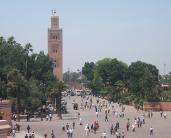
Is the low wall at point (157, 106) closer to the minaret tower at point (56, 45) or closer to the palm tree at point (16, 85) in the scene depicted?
the palm tree at point (16, 85)

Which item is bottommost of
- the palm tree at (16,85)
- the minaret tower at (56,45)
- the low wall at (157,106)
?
the low wall at (157,106)

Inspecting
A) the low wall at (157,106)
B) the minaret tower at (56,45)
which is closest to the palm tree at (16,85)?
the low wall at (157,106)

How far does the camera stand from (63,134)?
4284 cm

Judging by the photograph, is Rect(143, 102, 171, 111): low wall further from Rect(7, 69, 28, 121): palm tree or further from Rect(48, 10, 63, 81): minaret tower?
Rect(48, 10, 63, 81): minaret tower

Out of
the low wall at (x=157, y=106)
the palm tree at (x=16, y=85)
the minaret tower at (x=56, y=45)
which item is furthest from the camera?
the minaret tower at (x=56, y=45)

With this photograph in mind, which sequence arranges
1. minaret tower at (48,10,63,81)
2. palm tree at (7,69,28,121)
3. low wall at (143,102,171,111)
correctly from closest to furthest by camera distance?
palm tree at (7,69,28,121) < low wall at (143,102,171,111) < minaret tower at (48,10,63,81)

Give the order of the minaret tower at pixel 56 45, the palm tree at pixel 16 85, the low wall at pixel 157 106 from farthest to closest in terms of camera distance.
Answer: the minaret tower at pixel 56 45 → the low wall at pixel 157 106 → the palm tree at pixel 16 85

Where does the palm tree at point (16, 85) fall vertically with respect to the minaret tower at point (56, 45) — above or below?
below

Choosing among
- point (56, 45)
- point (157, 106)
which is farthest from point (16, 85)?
point (56, 45)

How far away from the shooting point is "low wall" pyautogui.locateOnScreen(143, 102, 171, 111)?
71.6 m

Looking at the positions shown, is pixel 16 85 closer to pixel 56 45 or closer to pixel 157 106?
pixel 157 106

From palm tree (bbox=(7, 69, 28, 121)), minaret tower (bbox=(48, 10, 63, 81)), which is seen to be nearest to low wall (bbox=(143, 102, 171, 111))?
palm tree (bbox=(7, 69, 28, 121))

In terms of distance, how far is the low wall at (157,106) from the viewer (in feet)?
235

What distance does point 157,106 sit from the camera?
236 feet
